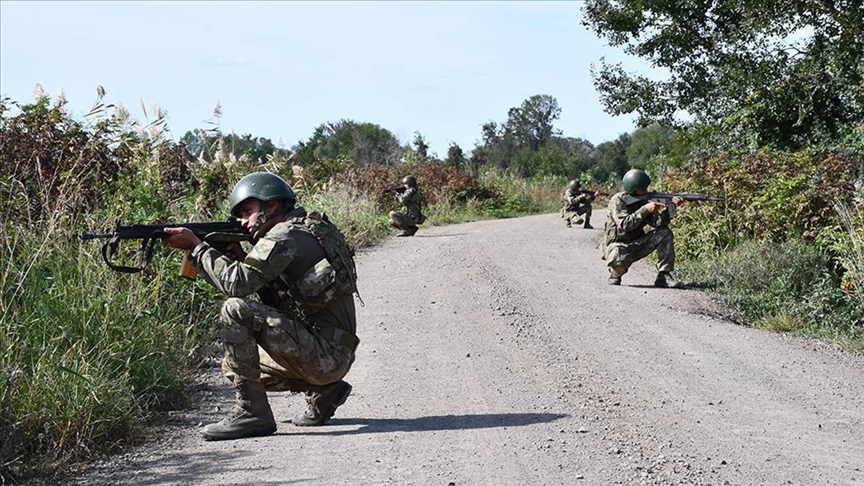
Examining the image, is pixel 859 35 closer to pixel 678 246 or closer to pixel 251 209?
pixel 678 246

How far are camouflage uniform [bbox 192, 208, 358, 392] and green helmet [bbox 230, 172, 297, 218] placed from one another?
0.55 ft

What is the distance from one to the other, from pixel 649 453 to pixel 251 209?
115 inches

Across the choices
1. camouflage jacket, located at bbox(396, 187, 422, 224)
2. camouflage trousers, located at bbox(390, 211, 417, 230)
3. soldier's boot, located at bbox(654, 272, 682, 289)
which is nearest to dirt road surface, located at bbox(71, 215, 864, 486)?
soldier's boot, located at bbox(654, 272, 682, 289)

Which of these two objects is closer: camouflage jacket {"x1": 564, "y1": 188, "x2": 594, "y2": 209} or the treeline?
camouflage jacket {"x1": 564, "y1": 188, "x2": 594, "y2": 209}

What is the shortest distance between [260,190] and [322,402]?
56.9 inches

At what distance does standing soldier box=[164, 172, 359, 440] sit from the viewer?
272 inches

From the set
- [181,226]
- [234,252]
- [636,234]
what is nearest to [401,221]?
[636,234]

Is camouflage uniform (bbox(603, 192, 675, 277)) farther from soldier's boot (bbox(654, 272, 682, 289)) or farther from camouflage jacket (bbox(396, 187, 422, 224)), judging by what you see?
camouflage jacket (bbox(396, 187, 422, 224))

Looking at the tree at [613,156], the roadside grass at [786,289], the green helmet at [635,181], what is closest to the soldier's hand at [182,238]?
the roadside grass at [786,289]

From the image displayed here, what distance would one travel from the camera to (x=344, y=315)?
24.1 ft

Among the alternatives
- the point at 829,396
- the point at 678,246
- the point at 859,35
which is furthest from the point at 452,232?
the point at 829,396

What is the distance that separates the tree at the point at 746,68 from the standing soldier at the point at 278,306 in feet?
47.8

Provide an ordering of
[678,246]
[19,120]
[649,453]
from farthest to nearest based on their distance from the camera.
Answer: [678,246] < [19,120] < [649,453]

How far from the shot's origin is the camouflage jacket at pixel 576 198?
27141 millimetres
